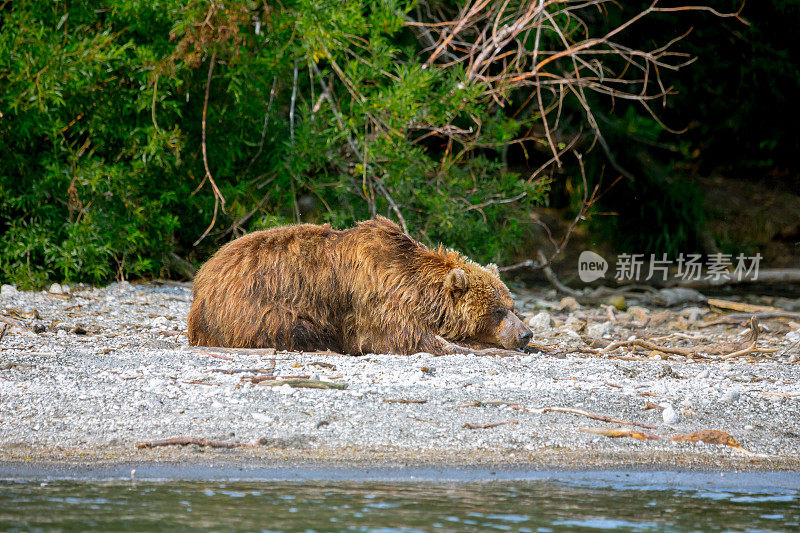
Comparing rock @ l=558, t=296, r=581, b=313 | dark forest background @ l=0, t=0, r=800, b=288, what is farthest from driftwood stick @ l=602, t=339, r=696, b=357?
rock @ l=558, t=296, r=581, b=313

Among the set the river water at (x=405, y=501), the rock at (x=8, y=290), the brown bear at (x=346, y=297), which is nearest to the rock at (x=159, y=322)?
the brown bear at (x=346, y=297)

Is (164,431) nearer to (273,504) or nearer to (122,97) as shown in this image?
(273,504)

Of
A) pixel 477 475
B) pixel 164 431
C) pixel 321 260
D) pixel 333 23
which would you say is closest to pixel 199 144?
pixel 333 23

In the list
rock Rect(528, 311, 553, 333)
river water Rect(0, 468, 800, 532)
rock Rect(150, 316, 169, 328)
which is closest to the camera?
river water Rect(0, 468, 800, 532)

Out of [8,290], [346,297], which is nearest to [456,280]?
[346,297]

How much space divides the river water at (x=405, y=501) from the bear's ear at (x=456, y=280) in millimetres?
2533

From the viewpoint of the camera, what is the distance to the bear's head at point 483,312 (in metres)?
6.79

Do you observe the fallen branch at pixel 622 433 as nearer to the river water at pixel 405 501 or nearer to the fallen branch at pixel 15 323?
the river water at pixel 405 501

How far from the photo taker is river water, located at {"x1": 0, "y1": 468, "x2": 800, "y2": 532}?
12.0ft

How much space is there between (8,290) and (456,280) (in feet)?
15.4

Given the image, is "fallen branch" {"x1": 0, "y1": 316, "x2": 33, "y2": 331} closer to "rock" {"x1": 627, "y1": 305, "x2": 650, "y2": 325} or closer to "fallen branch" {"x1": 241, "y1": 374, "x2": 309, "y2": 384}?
"fallen branch" {"x1": 241, "y1": 374, "x2": 309, "y2": 384}

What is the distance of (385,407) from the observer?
5.07 metres

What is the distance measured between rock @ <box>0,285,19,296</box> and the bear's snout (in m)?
4.75

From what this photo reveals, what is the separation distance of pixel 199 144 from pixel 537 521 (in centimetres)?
704
